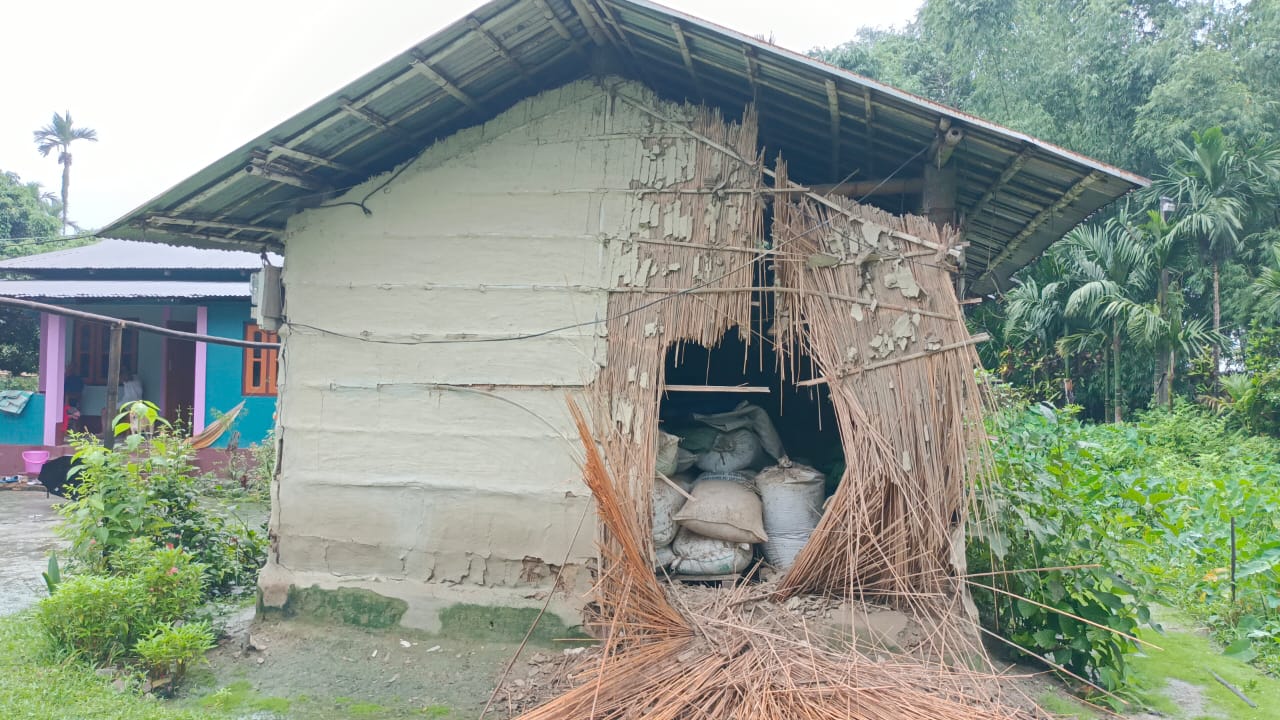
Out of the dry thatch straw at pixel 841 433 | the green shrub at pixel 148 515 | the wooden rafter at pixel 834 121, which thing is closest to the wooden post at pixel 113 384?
the green shrub at pixel 148 515

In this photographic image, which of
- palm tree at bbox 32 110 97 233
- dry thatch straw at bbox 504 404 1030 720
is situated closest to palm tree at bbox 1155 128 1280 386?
dry thatch straw at bbox 504 404 1030 720

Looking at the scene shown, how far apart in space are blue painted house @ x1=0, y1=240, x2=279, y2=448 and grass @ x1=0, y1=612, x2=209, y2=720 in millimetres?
7552

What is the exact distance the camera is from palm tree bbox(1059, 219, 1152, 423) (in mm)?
15336

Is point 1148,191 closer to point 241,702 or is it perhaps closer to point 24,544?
point 241,702

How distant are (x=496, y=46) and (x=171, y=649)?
359cm

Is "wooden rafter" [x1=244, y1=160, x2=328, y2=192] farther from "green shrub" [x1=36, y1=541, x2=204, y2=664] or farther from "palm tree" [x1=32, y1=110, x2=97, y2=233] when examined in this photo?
"palm tree" [x1=32, y1=110, x2=97, y2=233]

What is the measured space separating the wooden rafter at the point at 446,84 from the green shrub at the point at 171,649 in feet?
10.6

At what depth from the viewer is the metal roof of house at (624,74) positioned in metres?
4.12

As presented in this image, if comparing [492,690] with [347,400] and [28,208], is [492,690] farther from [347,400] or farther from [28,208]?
[28,208]

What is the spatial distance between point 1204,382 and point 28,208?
27.2 meters

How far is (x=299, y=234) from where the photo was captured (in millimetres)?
5199

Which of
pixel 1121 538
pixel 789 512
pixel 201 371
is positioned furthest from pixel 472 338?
pixel 201 371

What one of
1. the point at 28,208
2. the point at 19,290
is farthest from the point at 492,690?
the point at 28,208

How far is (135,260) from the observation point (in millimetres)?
13547
